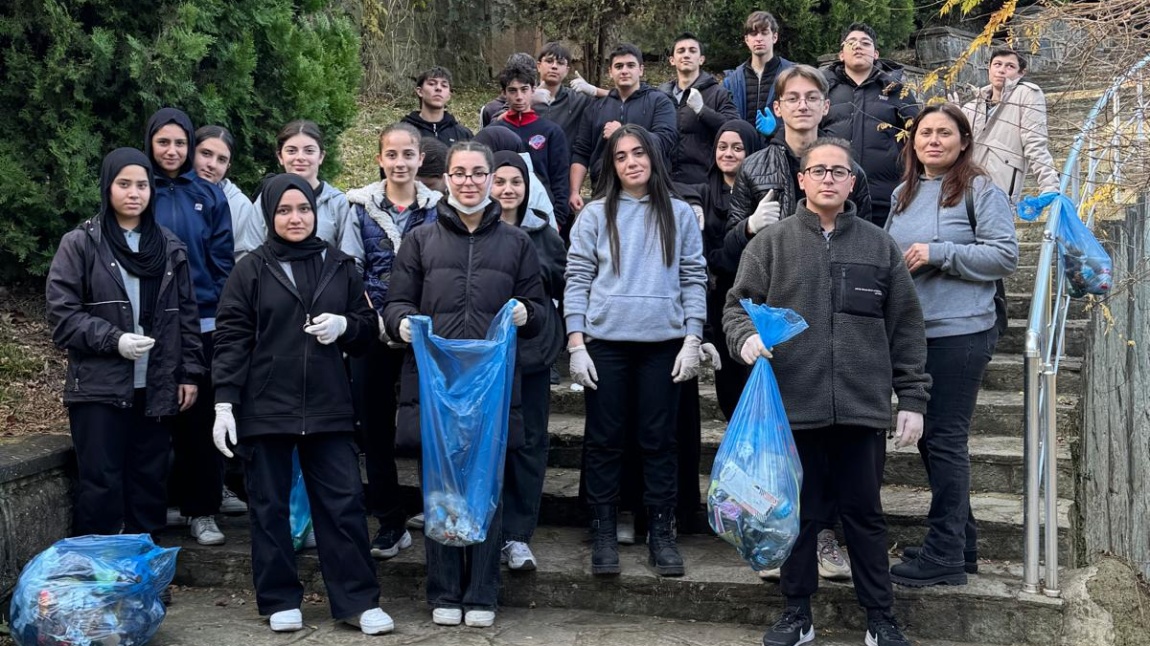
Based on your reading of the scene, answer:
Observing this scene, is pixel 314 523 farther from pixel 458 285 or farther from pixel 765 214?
pixel 765 214

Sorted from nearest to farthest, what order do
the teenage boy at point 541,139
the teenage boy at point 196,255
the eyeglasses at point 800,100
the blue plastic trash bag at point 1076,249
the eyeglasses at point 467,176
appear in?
1. the blue plastic trash bag at point 1076,249
2. the eyeglasses at point 467,176
3. the eyeglasses at point 800,100
4. the teenage boy at point 196,255
5. the teenage boy at point 541,139

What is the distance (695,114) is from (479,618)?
3.44m

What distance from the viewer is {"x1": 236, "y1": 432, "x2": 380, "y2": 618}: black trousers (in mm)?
4477

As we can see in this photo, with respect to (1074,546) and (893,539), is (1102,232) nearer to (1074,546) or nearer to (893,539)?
(1074,546)

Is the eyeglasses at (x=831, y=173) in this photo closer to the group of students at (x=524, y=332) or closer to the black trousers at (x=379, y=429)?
the group of students at (x=524, y=332)

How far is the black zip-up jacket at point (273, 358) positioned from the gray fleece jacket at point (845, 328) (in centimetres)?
160

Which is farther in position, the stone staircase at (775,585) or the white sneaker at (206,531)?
the white sneaker at (206,531)

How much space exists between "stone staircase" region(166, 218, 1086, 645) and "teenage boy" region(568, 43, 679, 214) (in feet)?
5.61

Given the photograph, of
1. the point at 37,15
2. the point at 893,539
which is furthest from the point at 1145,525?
the point at 37,15

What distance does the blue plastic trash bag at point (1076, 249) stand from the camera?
14.7 feet

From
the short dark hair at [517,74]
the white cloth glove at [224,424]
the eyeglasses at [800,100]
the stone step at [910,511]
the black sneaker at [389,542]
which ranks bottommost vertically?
the black sneaker at [389,542]

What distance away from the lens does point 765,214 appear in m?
4.65

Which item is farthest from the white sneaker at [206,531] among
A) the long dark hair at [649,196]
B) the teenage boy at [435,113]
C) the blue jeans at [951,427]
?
the blue jeans at [951,427]

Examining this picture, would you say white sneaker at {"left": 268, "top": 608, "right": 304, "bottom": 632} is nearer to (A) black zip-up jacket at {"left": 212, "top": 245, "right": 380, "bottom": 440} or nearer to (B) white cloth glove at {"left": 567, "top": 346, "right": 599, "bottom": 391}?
(A) black zip-up jacket at {"left": 212, "top": 245, "right": 380, "bottom": 440}
